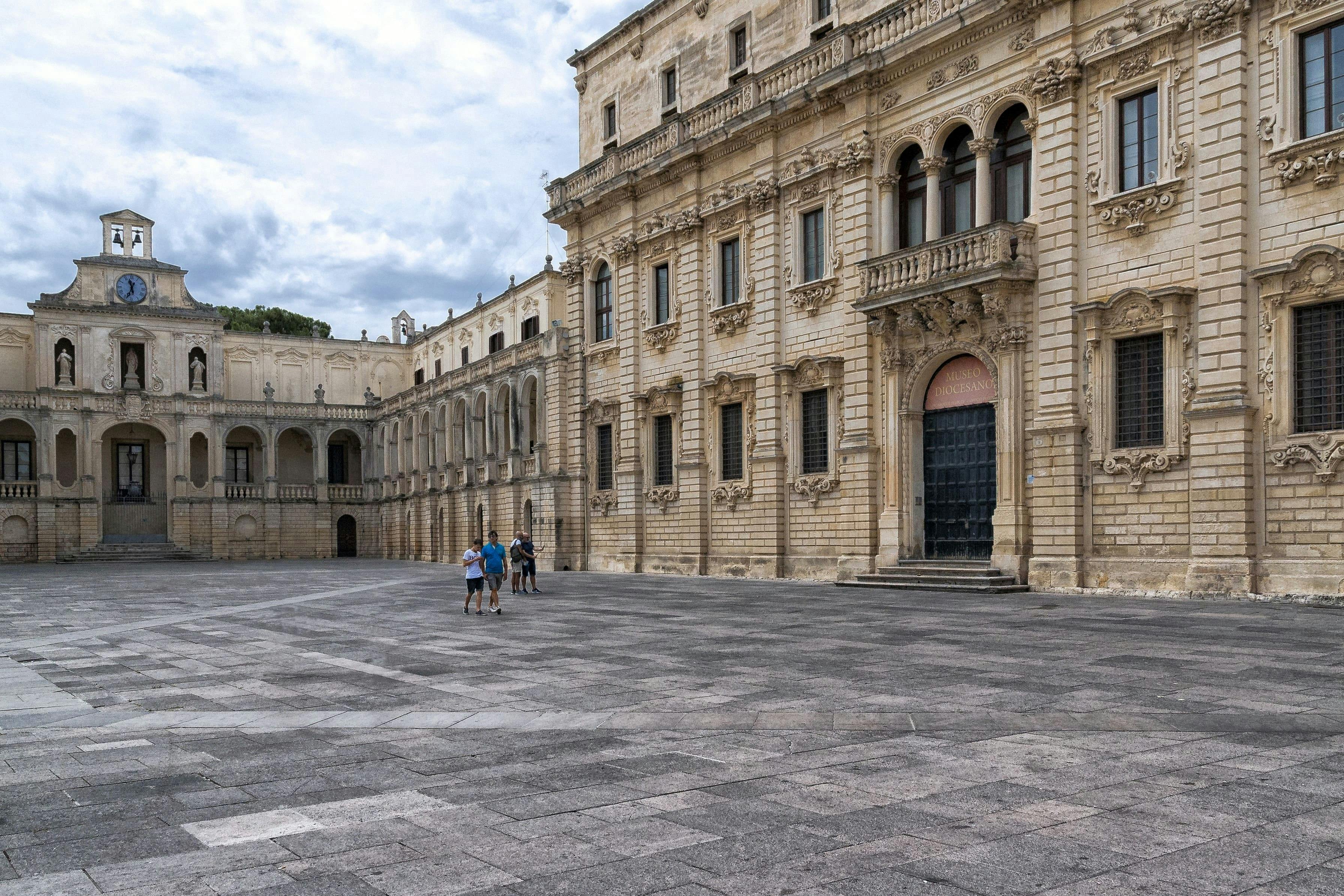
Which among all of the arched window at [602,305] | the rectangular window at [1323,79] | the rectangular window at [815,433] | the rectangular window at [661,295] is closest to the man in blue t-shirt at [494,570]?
the rectangular window at [815,433]

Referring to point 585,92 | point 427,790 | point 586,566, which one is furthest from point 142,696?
point 585,92

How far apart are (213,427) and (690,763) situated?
62.0 m

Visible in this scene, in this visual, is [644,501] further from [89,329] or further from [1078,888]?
[89,329]

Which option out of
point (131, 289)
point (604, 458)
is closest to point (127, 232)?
point (131, 289)

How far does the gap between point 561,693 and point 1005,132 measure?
18544 mm

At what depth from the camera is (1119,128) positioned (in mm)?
→ 21344

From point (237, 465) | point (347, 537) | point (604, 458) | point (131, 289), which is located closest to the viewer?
point (604, 458)

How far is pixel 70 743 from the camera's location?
8.26 metres

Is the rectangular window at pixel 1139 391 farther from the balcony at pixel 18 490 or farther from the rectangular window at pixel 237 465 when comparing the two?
the rectangular window at pixel 237 465

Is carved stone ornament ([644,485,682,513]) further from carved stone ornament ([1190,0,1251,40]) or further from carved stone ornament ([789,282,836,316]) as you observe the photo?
carved stone ornament ([1190,0,1251,40])

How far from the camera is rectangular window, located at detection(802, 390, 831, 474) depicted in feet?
92.5

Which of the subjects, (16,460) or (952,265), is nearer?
(952,265)

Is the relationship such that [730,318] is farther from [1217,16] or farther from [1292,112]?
[1292,112]

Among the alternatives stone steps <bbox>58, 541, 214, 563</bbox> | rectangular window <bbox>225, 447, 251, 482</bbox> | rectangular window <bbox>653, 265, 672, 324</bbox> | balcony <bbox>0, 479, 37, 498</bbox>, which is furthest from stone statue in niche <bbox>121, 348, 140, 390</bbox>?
rectangular window <bbox>653, 265, 672, 324</bbox>
